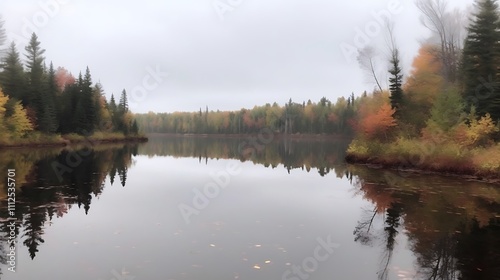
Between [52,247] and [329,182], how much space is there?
69.4ft

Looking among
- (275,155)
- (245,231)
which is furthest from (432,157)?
(275,155)

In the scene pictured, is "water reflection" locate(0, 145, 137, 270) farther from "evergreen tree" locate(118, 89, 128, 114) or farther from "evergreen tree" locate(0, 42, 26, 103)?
"evergreen tree" locate(118, 89, 128, 114)

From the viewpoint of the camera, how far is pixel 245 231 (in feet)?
A: 43.0

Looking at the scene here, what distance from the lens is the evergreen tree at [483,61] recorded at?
3472 cm

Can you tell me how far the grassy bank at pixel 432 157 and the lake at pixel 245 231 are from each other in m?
4.37

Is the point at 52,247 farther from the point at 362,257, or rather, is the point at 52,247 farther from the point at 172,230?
the point at 362,257

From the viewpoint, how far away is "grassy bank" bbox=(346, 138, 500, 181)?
92.2ft

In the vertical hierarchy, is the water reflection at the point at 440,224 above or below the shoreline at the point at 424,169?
below

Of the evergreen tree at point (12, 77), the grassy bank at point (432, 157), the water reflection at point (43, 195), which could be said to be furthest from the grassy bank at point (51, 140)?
the grassy bank at point (432, 157)

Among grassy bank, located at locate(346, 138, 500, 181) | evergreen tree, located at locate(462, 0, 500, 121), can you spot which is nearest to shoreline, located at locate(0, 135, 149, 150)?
grassy bank, located at locate(346, 138, 500, 181)

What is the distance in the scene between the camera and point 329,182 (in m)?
28.0

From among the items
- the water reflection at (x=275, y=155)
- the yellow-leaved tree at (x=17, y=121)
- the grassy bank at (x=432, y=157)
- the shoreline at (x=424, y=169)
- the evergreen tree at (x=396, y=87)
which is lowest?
the water reflection at (x=275, y=155)

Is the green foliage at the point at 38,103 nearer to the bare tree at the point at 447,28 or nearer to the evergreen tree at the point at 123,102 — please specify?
the evergreen tree at the point at 123,102

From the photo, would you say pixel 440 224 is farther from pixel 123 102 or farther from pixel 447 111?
pixel 123 102
